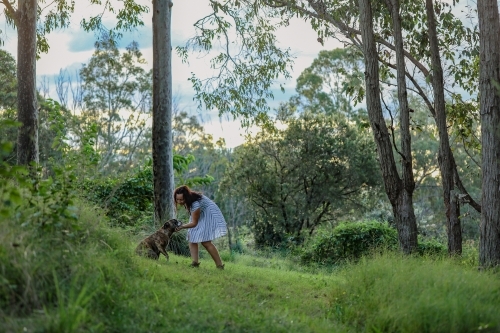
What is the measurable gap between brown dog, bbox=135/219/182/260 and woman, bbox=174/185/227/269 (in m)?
0.17

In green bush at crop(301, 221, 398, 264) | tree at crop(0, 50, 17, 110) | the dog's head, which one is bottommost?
green bush at crop(301, 221, 398, 264)

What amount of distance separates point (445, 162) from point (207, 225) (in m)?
5.83

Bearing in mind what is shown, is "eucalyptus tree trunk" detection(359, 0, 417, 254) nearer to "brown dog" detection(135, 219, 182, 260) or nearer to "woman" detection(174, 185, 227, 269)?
"woman" detection(174, 185, 227, 269)

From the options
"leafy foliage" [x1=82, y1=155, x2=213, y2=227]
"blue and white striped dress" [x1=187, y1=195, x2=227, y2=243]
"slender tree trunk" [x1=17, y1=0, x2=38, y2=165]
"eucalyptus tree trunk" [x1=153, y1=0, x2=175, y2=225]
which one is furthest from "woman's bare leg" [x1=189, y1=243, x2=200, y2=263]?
"leafy foliage" [x1=82, y1=155, x2=213, y2=227]

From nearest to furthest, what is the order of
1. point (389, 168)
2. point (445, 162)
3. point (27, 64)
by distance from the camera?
point (389, 168), point (445, 162), point (27, 64)

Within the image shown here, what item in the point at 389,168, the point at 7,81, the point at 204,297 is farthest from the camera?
the point at 7,81

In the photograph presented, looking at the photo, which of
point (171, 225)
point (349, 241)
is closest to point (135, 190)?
point (349, 241)

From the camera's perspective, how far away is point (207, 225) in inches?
449

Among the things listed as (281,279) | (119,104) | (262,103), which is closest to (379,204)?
(262,103)

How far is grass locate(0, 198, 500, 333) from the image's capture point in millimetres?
5879

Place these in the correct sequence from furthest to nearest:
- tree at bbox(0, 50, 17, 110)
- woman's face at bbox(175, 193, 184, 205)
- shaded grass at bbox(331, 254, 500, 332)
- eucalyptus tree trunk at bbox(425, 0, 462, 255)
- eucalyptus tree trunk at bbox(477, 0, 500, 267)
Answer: tree at bbox(0, 50, 17, 110) → eucalyptus tree trunk at bbox(425, 0, 462, 255) → woman's face at bbox(175, 193, 184, 205) → eucalyptus tree trunk at bbox(477, 0, 500, 267) → shaded grass at bbox(331, 254, 500, 332)

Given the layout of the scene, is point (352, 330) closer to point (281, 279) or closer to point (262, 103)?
point (281, 279)

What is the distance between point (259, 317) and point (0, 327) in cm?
305

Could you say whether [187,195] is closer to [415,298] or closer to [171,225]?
[171,225]
